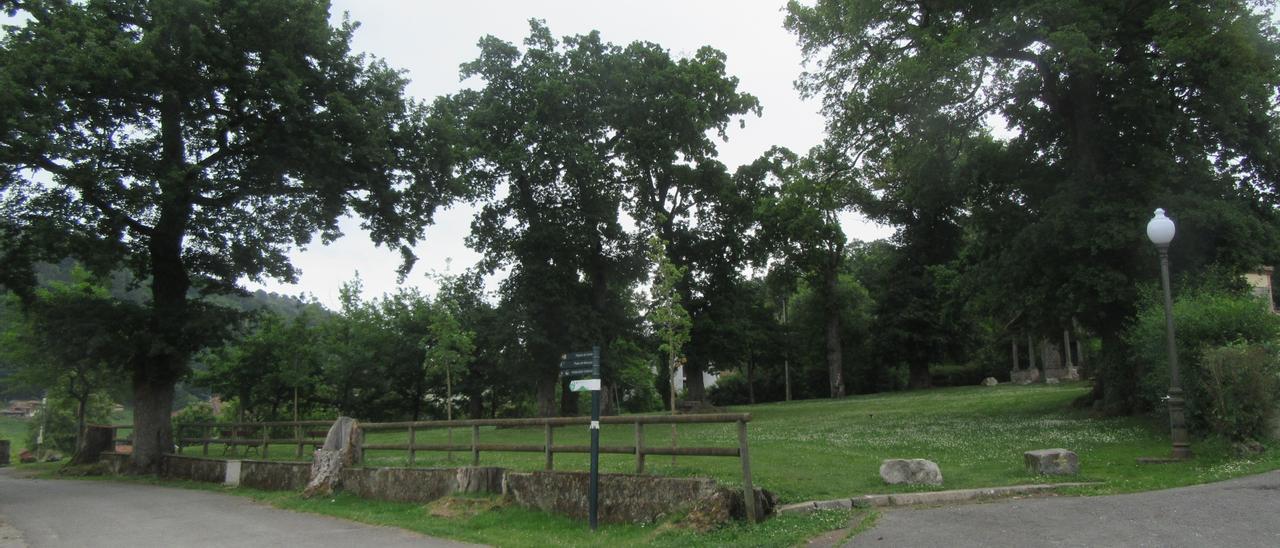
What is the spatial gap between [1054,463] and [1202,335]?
5187 millimetres

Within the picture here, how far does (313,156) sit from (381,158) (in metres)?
1.85

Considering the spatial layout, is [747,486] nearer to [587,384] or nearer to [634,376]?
[587,384]

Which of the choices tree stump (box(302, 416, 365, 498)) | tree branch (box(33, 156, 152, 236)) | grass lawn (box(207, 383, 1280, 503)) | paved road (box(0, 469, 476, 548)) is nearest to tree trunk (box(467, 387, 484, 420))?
grass lawn (box(207, 383, 1280, 503))

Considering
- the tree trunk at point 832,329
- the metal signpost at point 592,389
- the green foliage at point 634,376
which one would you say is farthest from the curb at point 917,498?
the tree trunk at point 832,329

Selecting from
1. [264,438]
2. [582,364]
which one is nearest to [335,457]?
[264,438]

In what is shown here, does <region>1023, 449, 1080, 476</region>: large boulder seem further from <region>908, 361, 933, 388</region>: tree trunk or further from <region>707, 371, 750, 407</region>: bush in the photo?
<region>707, 371, 750, 407</region>: bush

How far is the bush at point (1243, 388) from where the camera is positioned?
14.0 metres

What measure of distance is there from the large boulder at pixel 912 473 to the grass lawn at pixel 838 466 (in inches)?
7.5

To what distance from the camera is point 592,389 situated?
11.5 meters

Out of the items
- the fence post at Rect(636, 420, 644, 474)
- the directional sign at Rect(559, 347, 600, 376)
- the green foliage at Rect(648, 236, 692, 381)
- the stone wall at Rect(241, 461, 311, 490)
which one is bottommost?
the stone wall at Rect(241, 461, 311, 490)

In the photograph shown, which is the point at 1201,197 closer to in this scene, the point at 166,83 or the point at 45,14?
the point at 166,83

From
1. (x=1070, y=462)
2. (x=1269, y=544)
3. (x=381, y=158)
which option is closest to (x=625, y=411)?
(x=381, y=158)

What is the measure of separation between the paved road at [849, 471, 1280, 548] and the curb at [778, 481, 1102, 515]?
446mm

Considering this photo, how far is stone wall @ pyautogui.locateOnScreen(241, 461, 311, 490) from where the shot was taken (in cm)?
1823
